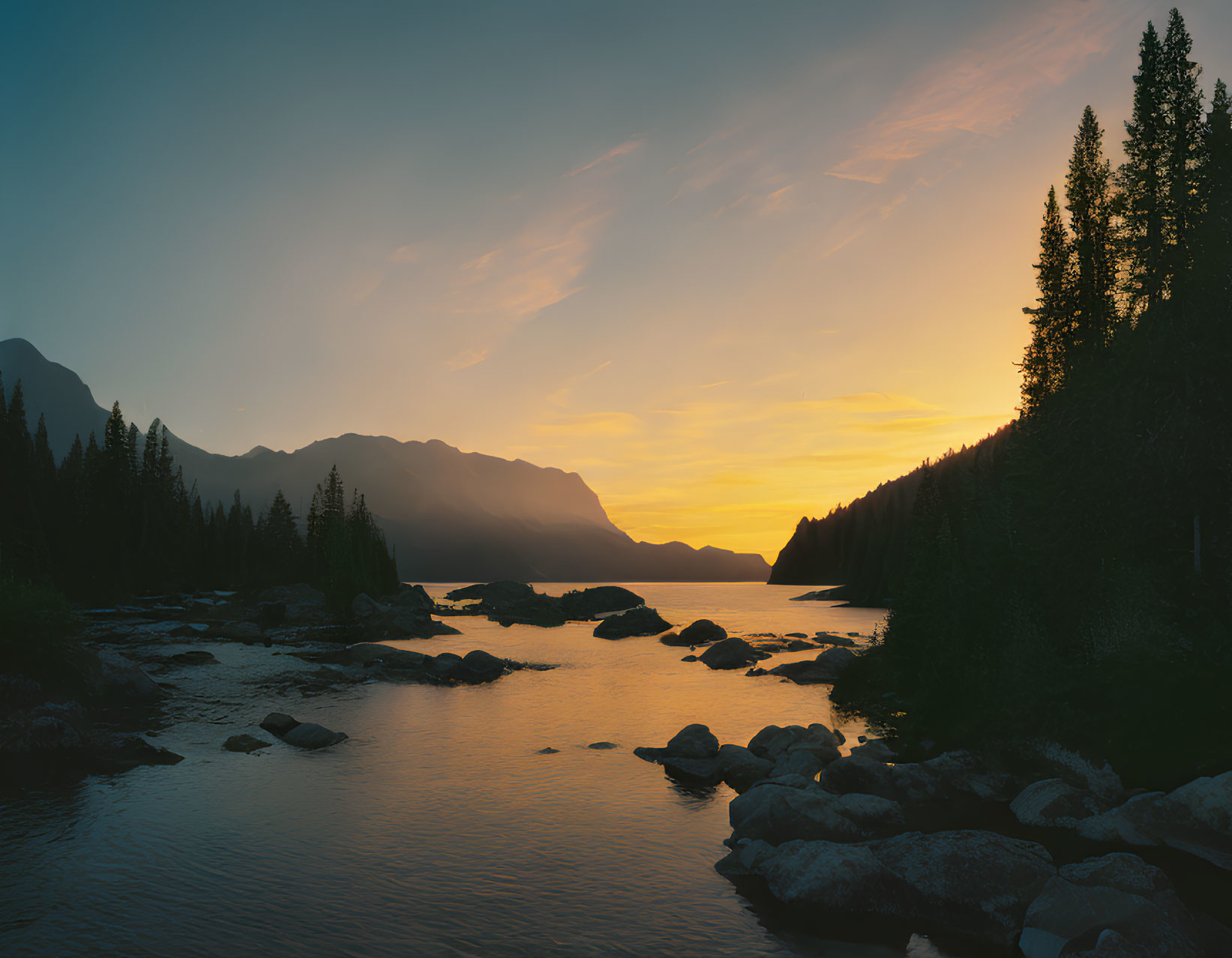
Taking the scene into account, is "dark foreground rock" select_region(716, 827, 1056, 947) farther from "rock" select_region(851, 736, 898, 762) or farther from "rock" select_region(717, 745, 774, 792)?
"rock" select_region(851, 736, 898, 762)

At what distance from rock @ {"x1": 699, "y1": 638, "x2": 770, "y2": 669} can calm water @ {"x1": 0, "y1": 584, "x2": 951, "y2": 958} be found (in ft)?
71.6

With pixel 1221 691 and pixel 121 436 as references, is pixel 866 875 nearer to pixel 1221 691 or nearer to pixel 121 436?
pixel 1221 691

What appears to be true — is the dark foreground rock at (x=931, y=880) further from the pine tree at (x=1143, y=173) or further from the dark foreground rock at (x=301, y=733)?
the pine tree at (x=1143, y=173)

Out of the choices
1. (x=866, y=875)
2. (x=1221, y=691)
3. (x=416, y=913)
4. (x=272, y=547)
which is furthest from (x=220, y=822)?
(x=272, y=547)

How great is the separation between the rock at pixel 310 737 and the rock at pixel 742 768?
15.4m

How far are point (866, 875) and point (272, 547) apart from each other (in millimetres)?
156712

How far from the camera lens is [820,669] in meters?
48.1

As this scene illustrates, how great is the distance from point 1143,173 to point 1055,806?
97.0ft

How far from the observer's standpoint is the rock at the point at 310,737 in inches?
1101

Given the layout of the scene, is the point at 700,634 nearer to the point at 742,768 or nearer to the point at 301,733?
the point at 742,768

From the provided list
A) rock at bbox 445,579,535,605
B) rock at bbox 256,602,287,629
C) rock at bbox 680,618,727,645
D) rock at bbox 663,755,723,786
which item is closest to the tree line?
rock at bbox 256,602,287,629

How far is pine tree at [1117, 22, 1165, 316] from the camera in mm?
30000

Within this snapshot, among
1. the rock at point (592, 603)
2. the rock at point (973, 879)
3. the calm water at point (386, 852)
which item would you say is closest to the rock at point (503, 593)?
the rock at point (592, 603)

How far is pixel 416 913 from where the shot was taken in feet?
46.1
